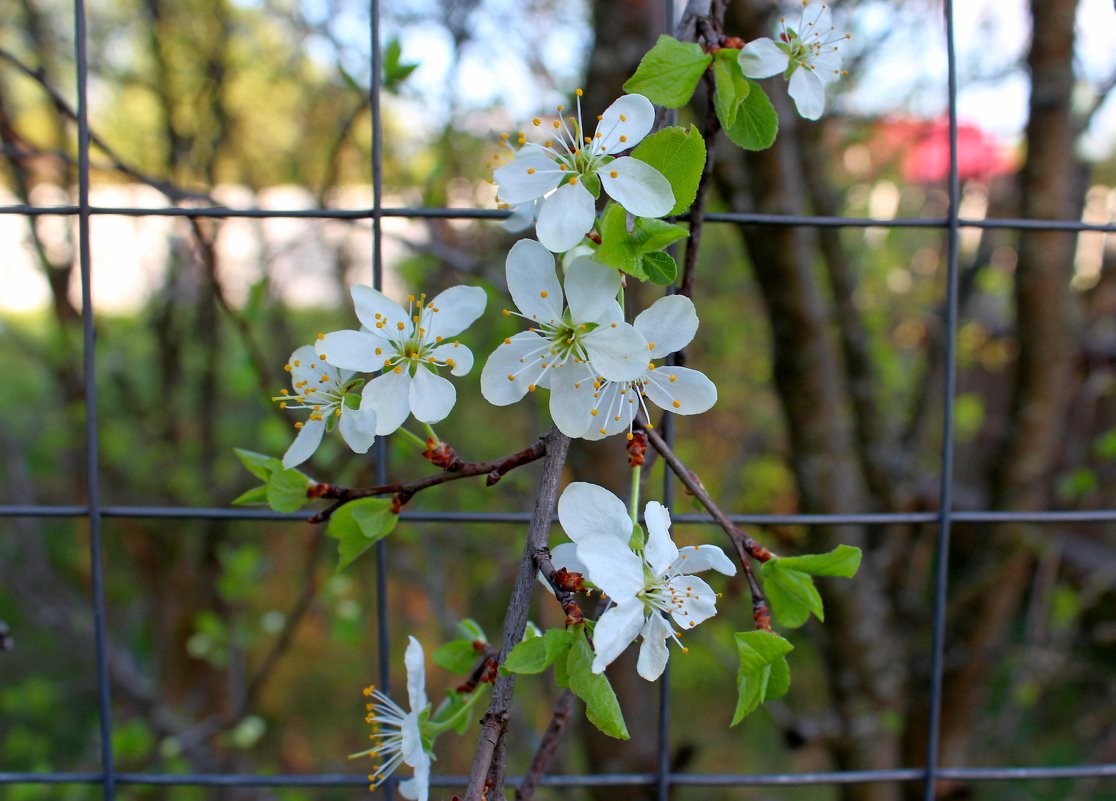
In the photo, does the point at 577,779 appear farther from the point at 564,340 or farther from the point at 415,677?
the point at 564,340

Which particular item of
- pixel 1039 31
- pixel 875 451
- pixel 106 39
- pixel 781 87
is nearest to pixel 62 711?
pixel 106 39

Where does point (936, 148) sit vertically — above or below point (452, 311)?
above

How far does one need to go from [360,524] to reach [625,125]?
43cm

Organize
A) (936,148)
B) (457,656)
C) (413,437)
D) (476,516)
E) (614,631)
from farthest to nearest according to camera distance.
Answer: (936,148) → (476,516) → (457,656) → (413,437) → (614,631)

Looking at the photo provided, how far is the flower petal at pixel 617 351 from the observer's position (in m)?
0.71

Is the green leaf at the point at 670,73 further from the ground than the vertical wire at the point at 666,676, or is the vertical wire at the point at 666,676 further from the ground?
the green leaf at the point at 670,73

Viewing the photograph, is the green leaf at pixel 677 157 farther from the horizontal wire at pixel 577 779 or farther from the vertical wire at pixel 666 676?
the horizontal wire at pixel 577 779

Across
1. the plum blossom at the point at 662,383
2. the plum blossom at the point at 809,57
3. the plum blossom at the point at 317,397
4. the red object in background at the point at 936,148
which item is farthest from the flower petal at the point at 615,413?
the red object in background at the point at 936,148

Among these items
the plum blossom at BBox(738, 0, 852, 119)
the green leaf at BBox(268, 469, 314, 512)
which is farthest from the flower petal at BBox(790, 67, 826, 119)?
the green leaf at BBox(268, 469, 314, 512)

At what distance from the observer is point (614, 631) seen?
26.7 inches

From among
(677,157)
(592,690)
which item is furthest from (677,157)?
(592,690)

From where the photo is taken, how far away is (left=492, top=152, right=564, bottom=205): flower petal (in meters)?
0.74

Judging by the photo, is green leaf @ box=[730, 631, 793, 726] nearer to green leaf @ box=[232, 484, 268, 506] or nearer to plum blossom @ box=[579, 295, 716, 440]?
plum blossom @ box=[579, 295, 716, 440]

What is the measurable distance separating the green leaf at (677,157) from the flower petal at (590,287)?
0.07 m
